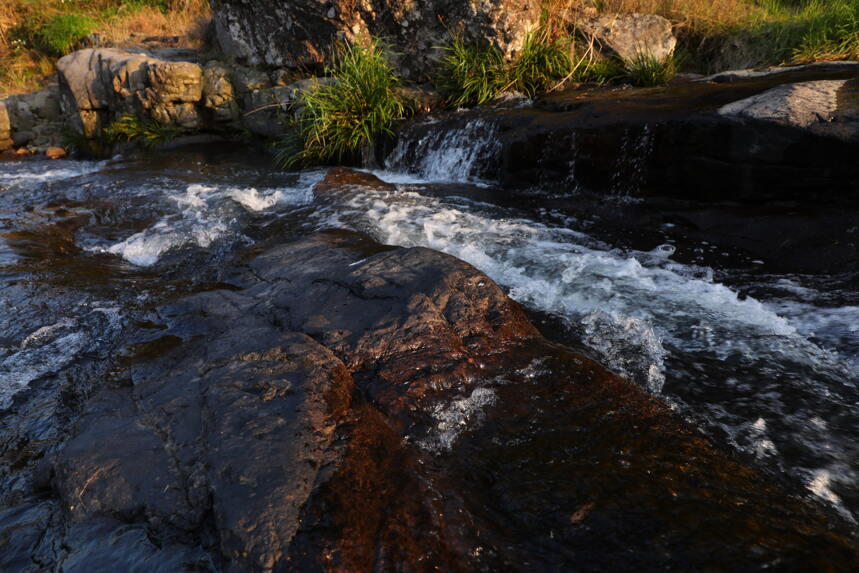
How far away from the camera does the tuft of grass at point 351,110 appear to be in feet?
25.3

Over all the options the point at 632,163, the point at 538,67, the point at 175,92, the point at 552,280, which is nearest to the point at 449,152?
the point at 538,67

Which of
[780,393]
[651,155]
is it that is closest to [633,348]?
[780,393]

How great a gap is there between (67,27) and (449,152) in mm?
13795

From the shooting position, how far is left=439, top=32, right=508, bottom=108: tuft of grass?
7.79 meters

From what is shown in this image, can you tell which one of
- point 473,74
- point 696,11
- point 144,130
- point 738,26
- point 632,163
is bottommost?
point 144,130

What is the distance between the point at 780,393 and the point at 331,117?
6.86m

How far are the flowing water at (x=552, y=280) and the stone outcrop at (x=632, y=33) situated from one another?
3392mm

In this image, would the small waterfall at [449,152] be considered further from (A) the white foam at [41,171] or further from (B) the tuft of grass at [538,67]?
(A) the white foam at [41,171]

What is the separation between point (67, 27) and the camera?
14.2 meters

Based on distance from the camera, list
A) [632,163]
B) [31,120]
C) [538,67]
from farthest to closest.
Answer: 1. [31,120]
2. [538,67]
3. [632,163]

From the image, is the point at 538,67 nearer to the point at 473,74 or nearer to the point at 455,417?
the point at 473,74

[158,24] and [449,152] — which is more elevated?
[158,24]

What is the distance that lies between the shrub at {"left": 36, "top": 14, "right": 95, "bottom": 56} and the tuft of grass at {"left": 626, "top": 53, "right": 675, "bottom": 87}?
48.1 feet

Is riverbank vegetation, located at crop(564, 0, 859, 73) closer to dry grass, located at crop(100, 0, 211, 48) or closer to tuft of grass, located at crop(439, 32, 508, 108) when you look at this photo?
tuft of grass, located at crop(439, 32, 508, 108)
